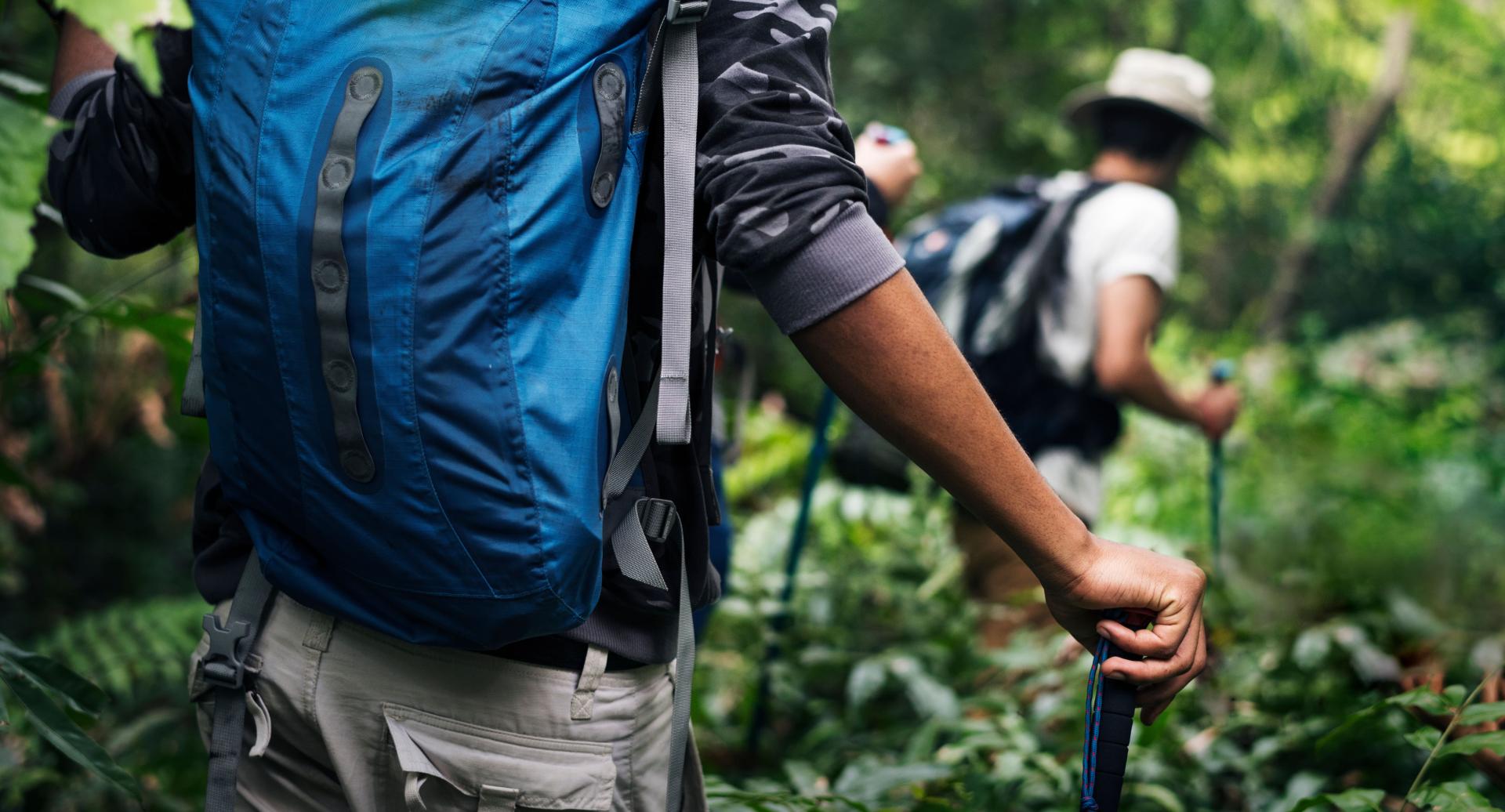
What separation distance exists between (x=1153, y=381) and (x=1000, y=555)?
84 centimetres

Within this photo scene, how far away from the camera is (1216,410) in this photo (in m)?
3.79

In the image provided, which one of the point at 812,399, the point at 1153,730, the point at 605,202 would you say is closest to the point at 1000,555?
the point at 1153,730

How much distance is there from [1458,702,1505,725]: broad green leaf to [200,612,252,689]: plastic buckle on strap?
156 cm

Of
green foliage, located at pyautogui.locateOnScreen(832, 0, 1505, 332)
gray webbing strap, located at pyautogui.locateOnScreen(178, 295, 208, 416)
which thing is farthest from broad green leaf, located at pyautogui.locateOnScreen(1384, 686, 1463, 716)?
green foliage, located at pyautogui.locateOnScreen(832, 0, 1505, 332)

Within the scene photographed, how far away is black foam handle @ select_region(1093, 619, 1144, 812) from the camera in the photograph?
4.50 feet

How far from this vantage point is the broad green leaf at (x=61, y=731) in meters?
1.39

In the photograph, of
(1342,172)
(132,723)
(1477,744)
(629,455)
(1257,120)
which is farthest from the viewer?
(1257,120)

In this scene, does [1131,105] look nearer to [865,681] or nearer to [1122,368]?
[1122,368]

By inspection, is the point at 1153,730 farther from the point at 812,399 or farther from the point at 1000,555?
the point at 812,399

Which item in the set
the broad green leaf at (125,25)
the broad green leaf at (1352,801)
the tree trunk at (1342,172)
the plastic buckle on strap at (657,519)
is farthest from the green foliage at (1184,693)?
the tree trunk at (1342,172)

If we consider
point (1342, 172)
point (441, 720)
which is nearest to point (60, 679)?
point (441, 720)

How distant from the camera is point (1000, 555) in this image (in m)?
3.97

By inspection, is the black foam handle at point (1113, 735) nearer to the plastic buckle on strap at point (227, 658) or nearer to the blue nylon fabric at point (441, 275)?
the blue nylon fabric at point (441, 275)

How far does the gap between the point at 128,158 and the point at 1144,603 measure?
1.19 metres
